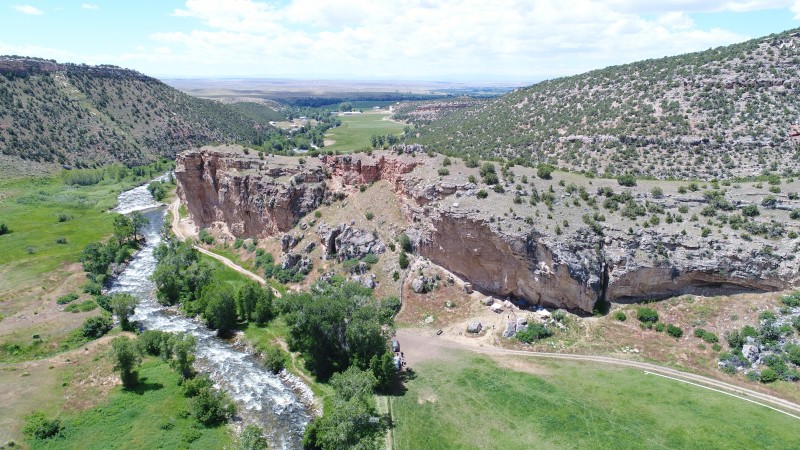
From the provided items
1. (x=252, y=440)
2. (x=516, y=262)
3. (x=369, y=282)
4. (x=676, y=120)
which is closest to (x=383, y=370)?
(x=252, y=440)

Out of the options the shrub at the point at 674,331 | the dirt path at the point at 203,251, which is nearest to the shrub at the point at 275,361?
the dirt path at the point at 203,251

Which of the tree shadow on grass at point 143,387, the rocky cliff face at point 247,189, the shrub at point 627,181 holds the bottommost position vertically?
the tree shadow on grass at point 143,387

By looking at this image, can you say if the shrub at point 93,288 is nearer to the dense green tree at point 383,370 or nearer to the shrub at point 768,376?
the dense green tree at point 383,370

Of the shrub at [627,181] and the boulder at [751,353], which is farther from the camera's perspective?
the shrub at [627,181]

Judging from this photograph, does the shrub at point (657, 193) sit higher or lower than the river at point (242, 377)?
higher

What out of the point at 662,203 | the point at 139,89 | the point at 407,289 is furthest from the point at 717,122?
the point at 139,89

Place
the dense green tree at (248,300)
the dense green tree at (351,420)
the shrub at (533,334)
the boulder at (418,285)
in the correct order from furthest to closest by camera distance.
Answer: the boulder at (418,285), the dense green tree at (248,300), the shrub at (533,334), the dense green tree at (351,420)

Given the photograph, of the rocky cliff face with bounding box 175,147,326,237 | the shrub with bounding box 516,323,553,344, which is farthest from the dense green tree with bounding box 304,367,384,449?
the rocky cliff face with bounding box 175,147,326,237
